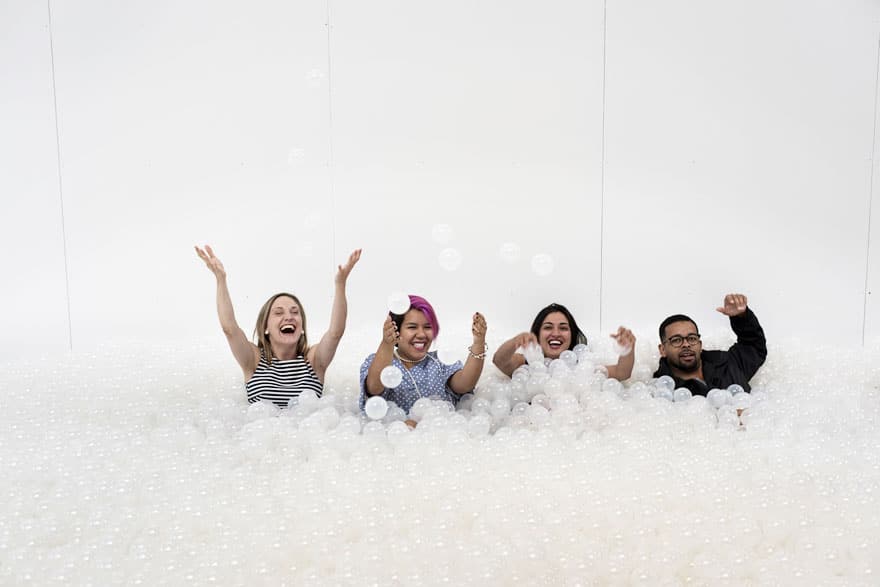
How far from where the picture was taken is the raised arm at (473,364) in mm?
2039

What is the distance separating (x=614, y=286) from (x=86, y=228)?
81.9 inches

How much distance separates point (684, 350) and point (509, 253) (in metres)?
0.89

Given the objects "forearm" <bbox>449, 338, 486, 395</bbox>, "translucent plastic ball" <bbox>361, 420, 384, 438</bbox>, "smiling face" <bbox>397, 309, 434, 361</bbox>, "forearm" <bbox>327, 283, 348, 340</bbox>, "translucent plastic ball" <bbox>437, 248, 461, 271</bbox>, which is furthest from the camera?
"translucent plastic ball" <bbox>437, 248, 461, 271</bbox>

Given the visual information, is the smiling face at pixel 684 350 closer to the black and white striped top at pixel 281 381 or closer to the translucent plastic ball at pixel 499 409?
the translucent plastic ball at pixel 499 409

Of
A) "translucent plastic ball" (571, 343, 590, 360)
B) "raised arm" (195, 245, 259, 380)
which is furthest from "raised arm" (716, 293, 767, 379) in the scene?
"raised arm" (195, 245, 259, 380)

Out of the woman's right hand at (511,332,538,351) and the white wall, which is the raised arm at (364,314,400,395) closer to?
the woman's right hand at (511,332,538,351)

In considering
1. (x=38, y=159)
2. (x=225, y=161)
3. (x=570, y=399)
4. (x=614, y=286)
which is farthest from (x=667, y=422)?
(x=38, y=159)

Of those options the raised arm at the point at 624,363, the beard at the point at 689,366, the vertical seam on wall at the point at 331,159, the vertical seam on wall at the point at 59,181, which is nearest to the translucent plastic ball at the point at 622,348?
the raised arm at the point at 624,363

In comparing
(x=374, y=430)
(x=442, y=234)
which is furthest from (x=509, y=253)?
(x=374, y=430)

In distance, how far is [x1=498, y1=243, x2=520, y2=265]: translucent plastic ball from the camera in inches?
118

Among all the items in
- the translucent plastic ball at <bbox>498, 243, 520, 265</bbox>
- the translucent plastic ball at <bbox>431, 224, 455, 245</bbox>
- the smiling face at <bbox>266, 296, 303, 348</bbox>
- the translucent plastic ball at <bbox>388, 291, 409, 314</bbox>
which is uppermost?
the translucent plastic ball at <bbox>431, 224, 455, 245</bbox>

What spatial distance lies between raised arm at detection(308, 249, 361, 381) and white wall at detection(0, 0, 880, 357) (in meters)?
0.64

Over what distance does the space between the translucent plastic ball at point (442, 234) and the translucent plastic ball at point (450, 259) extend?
0.04 m

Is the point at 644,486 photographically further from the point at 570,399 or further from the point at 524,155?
the point at 524,155
